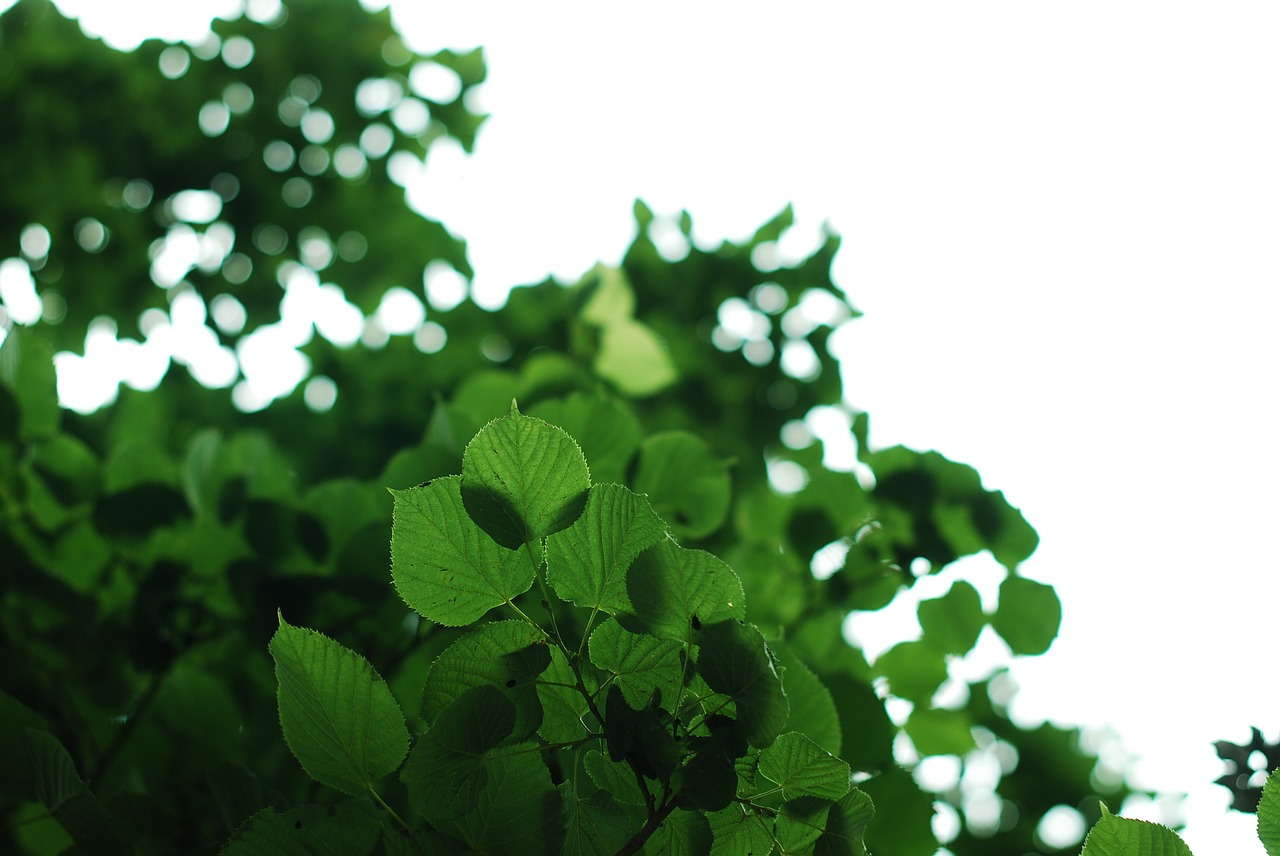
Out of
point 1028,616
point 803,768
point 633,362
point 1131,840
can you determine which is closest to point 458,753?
point 803,768

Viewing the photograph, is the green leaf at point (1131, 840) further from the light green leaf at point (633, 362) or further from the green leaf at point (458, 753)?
the light green leaf at point (633, 362)

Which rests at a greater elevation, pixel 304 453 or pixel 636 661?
pixel 636 661

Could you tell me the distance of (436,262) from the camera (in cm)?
161

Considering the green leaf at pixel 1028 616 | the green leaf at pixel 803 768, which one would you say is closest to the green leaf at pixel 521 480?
the green leaf at pixel 803 768

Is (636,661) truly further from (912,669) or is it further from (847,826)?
(912,669)

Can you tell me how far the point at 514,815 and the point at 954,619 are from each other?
1.73 feet

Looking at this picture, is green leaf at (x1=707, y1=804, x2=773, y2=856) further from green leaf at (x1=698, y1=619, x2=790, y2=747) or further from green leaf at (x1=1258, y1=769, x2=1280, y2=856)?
green leaf at (x1=1258, y1=769, x2=1280, y2=856)

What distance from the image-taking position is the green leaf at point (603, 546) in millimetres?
391

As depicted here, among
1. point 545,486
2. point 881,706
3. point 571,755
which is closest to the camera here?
point 545,486

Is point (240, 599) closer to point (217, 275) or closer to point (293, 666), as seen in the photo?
point (293, 666)

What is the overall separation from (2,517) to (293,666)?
704 millimetres

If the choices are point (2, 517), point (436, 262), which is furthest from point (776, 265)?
point (2, 517)

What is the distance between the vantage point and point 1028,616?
2.52 ft

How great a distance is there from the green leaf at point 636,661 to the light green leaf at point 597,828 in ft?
0.14
